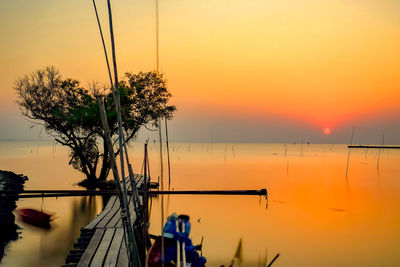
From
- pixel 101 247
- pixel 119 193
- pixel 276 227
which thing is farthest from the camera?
pixel 276 227

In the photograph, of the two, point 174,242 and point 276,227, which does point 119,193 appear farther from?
point 276,227

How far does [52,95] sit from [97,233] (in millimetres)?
19905

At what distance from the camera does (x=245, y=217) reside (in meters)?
23.4

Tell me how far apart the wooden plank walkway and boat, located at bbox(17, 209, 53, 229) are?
8.00 m

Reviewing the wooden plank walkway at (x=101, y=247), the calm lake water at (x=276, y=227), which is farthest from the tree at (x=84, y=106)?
the wooden plank walkway at (x=101, y=247)

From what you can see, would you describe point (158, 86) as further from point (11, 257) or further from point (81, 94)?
point (11, 257)

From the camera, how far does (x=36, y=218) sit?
18156 millimetres

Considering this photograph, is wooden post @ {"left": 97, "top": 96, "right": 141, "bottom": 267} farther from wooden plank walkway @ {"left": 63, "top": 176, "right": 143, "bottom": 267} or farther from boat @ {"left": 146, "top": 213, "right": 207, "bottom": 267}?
wooden plank walkway @ {"left": 63, "top": 176, "right": 143, "bottom": 267}

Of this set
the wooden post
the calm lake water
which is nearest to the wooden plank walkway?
the wooden post

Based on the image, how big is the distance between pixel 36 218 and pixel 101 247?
11236mm

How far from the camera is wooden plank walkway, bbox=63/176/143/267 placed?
8.48 m

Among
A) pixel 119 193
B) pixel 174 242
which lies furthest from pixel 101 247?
pixel 119 193

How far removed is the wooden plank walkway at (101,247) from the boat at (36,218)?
8.00 m

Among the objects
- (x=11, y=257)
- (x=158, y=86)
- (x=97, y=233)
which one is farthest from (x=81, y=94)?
(x=97, y=233)
